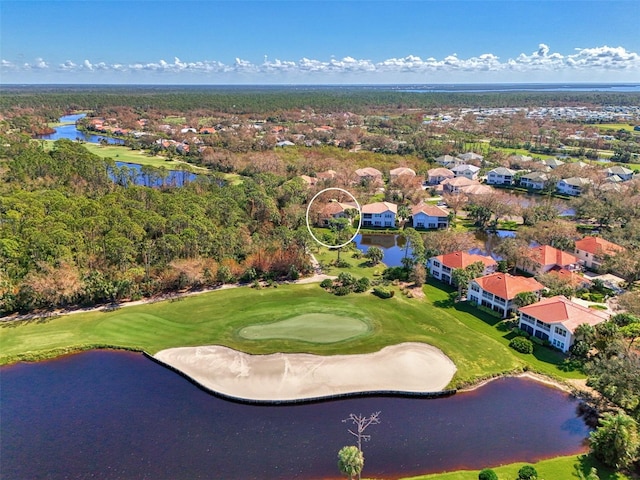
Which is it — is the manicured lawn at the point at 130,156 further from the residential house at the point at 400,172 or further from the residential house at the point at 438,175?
the residential house at the point at 438,175

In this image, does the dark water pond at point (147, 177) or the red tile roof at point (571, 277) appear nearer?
the red tile roof at point (571, 277)

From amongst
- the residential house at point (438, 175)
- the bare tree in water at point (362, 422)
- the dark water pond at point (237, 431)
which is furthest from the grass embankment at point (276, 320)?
the residential house at point (438, 175)

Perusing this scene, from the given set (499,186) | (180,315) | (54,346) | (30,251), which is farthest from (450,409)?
(499,186)

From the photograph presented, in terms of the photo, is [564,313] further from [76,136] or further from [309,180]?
[76,136]

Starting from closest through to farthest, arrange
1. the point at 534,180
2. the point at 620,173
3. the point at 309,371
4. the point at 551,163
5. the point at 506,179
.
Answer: the point at 309,371 → the point at 620,173 → the point at 534,180 → the point at 506,179 → the point at 551,163

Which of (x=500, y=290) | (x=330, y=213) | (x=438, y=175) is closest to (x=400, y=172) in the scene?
(x=438, y=175)

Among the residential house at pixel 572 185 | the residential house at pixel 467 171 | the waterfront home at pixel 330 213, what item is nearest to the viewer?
the waterfront home at pixel 330 213
